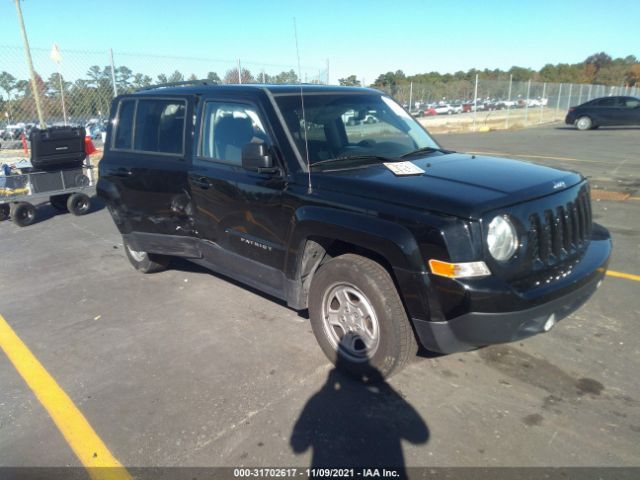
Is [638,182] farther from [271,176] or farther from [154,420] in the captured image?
[154,420]

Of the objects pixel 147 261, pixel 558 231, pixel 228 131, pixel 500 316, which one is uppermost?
pixel 228 131

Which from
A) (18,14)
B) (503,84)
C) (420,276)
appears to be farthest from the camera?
(503,84)

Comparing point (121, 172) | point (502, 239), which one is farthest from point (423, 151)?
point (121, 172)

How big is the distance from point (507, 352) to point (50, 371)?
11.5ft

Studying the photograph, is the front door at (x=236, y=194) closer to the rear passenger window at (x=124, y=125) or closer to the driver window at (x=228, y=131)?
the driver window at (x=228, y=131)

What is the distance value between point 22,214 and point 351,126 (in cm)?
711

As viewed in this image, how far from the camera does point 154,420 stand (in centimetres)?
305

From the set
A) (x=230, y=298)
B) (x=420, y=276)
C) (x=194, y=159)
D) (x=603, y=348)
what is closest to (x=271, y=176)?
(x=194, y=159)

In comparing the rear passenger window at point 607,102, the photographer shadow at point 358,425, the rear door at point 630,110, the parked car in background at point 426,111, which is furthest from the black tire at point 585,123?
the photographer shadow at point 358,425

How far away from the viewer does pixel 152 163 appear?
483cm

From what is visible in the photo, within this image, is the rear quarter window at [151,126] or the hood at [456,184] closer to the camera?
the hood at [456,184]

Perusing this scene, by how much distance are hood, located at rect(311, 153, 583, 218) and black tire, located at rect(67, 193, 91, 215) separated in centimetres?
743

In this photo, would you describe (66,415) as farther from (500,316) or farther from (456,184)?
(456,184)

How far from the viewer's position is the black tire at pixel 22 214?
27.7 ft
